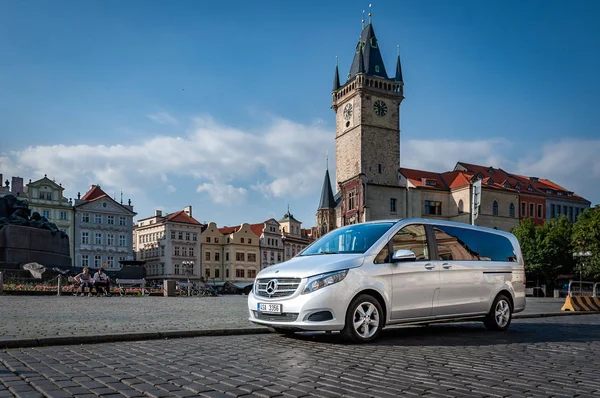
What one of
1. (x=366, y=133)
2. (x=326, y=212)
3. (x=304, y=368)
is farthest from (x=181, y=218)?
(x=304, y=368)

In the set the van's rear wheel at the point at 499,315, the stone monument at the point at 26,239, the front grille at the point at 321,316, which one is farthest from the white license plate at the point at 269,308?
the stone monument at the point at 26,239

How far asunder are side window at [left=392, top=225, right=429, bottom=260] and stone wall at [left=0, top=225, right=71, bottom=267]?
23.2m

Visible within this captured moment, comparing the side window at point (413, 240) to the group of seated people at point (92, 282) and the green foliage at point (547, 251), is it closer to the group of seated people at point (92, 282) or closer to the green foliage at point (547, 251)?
the group of seated people at point (92, 282)

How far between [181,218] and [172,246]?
5039mm

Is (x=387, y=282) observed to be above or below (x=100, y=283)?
above

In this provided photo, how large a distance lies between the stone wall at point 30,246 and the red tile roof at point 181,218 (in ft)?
210

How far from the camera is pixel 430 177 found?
77.6 meters

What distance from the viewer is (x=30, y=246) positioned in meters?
28.2

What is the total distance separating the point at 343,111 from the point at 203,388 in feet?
260

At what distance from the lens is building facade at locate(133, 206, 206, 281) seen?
93.6 meters

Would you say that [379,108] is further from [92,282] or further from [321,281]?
[321,281]

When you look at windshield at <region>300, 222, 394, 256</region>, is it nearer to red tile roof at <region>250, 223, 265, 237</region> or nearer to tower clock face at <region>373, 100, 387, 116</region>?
tower clock face at <region>373, 100, 387, 116</region>

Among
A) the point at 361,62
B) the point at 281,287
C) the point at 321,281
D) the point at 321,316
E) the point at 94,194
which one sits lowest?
the point at 321,316

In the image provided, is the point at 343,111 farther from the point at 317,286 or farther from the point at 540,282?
the point at 317,286
